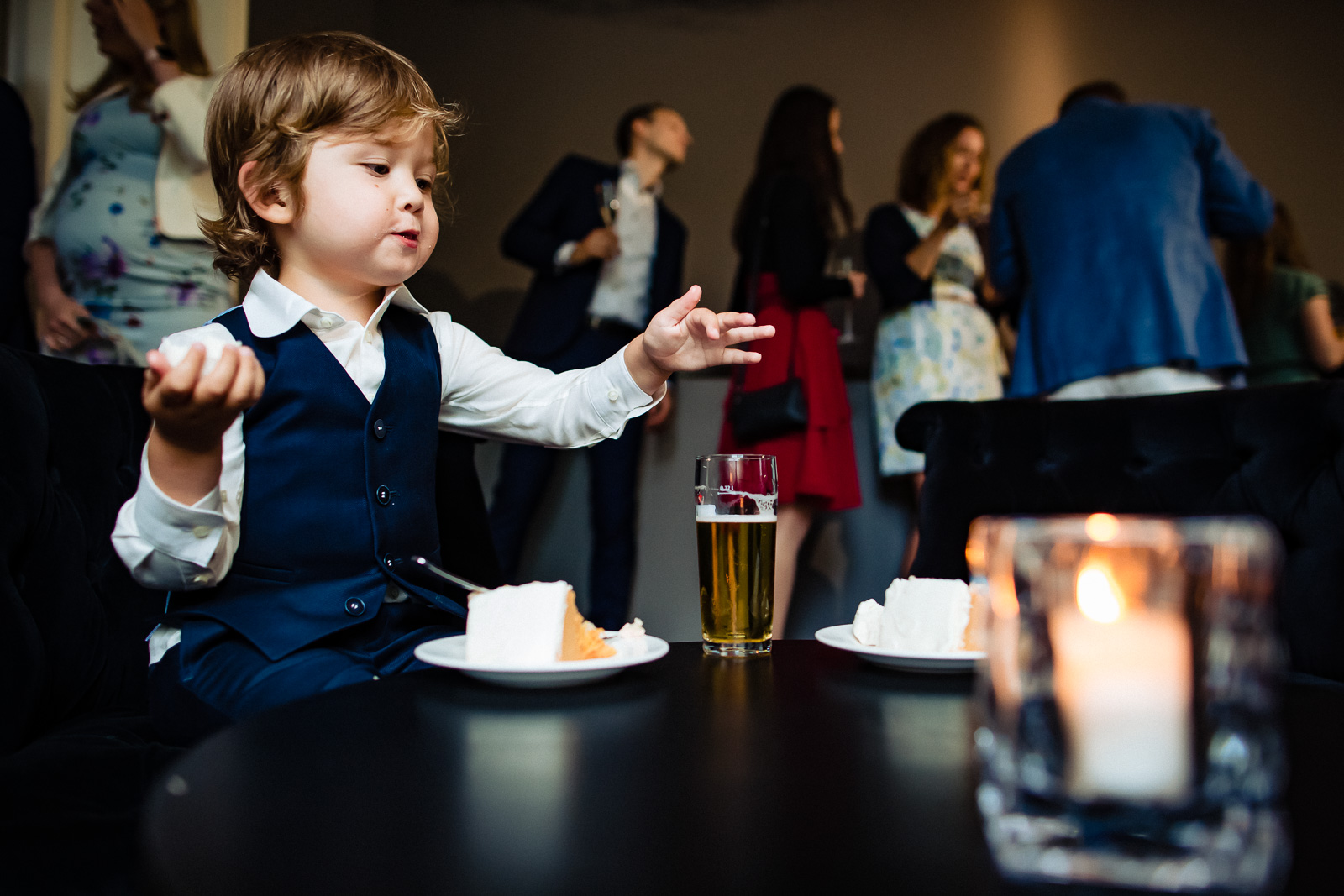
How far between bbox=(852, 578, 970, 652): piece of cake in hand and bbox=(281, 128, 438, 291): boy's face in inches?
22.2

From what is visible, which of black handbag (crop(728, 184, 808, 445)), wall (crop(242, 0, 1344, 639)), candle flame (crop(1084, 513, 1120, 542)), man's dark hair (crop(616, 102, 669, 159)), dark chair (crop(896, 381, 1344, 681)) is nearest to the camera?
candle flame (crop(1084, 513, 1120, 542))

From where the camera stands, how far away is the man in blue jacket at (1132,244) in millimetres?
1796

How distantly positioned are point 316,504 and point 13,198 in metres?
1.63

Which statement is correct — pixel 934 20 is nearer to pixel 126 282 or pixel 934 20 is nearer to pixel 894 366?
pixel 894 366

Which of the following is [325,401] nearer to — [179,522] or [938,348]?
[179,522]

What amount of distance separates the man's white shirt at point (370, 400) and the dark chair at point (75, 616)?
0.07 metres

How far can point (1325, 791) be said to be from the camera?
15.0 inches

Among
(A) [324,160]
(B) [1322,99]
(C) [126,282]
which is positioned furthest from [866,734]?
(B) [1322,99]

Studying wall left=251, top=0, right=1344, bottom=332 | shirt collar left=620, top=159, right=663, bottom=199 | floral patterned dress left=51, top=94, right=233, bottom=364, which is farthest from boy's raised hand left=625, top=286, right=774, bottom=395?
wall left=251, top=0, right=1344, bottom=332

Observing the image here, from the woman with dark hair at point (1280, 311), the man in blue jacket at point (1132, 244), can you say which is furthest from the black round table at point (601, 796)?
the woman with dark hair at point (1280, 311)

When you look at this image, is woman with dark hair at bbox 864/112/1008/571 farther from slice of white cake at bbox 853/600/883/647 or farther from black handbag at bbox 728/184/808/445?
slice of white cake at bbox 853/600/883/647

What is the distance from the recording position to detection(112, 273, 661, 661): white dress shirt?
2.45 feet

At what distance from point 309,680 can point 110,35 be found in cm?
247

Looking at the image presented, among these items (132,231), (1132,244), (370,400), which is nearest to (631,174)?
(132,231)
